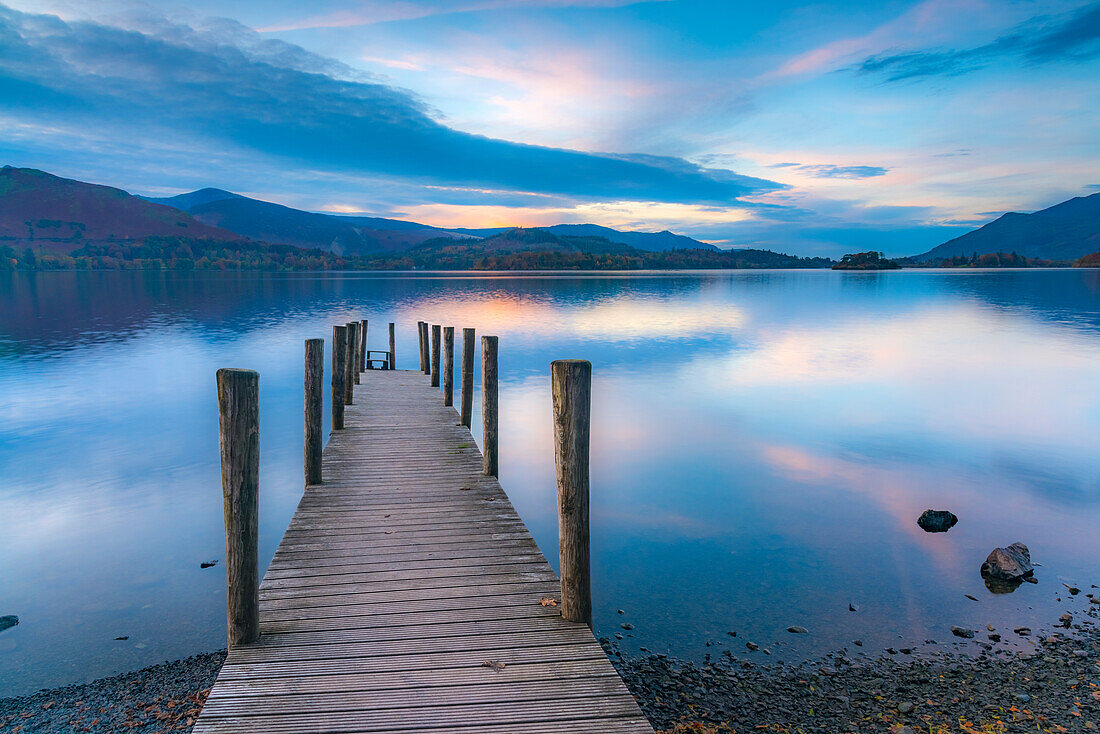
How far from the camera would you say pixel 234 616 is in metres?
4.68

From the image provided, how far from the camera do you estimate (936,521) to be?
10.4 m

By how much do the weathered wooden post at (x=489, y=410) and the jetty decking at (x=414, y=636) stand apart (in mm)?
1034

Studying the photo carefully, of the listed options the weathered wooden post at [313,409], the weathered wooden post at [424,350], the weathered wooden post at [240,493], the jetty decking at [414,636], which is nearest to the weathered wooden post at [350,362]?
the weathered wooden post at [313,409]

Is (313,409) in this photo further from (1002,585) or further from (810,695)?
(1002,585)

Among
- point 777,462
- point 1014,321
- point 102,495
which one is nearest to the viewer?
point 102,495

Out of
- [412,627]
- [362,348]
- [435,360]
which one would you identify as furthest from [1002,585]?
[362,348]

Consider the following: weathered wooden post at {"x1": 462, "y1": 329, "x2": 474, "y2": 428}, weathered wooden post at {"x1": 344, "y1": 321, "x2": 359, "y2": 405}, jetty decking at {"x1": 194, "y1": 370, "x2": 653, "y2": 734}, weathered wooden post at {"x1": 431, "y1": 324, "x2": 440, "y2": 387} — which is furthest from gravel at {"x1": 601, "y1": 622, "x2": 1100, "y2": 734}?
weathered wooden post at {"x1": 431, "y1": 324, "x2": 440, "y2": 387}

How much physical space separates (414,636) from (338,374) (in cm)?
806

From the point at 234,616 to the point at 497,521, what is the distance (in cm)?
326

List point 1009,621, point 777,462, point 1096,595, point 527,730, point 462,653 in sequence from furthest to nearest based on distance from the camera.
Answer: 1. point 777,462
2. point 1096,595
3. point 1009,621
4. point 462,653
5. point 527,730

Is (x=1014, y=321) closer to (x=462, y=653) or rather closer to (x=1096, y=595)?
(x=1096, y=595)

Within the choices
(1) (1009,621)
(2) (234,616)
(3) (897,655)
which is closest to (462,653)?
→ (2) (234,616)

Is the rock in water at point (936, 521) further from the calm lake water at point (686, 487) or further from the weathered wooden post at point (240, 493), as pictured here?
the weathered wooden post at point (240, 493)

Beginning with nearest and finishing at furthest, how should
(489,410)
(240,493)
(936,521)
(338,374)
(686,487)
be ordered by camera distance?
(240,493) < (489,410) < (936,521) < (338,374) < (686,487)
